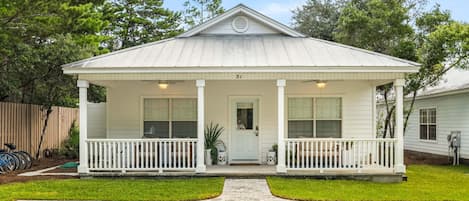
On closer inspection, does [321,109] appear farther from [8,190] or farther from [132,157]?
[8,190]

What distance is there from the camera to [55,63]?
14.4m

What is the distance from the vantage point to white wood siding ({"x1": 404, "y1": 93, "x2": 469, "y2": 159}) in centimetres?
1547

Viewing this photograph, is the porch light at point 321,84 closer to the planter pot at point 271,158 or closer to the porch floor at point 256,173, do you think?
the planter pot at point 271,158

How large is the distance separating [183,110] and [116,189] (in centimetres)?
452

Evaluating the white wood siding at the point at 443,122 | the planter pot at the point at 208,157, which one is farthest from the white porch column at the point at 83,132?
the white wood siding at the point at 443,122

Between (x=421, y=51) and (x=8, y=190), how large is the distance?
41.7ft

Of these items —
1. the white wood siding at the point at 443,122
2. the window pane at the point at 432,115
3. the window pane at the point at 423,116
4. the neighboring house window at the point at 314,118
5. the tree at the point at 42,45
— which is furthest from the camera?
the window pane at the point at 423,116

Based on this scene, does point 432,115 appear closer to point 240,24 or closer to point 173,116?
point 240,24

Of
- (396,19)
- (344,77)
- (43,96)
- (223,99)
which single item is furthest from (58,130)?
(396,19)

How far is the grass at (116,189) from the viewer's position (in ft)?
29.5

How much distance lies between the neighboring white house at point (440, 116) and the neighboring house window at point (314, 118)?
436 cm

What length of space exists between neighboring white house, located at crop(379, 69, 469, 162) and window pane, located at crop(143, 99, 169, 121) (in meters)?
9.16

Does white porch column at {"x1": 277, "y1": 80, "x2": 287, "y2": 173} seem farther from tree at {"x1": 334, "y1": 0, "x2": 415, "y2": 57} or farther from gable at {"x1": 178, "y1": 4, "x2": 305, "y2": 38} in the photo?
tree at {"x1": 334, "y1": 0, "x2": 415, "y2": 57}

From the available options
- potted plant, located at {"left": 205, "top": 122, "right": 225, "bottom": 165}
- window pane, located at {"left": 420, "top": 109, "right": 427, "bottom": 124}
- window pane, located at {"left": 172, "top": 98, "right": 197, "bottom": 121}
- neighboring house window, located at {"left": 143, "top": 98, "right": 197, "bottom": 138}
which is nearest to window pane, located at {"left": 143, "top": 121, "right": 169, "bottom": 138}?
neighboring house window, located at {"left": 143, "top": 98, "right": 197, "bottom": 138}
